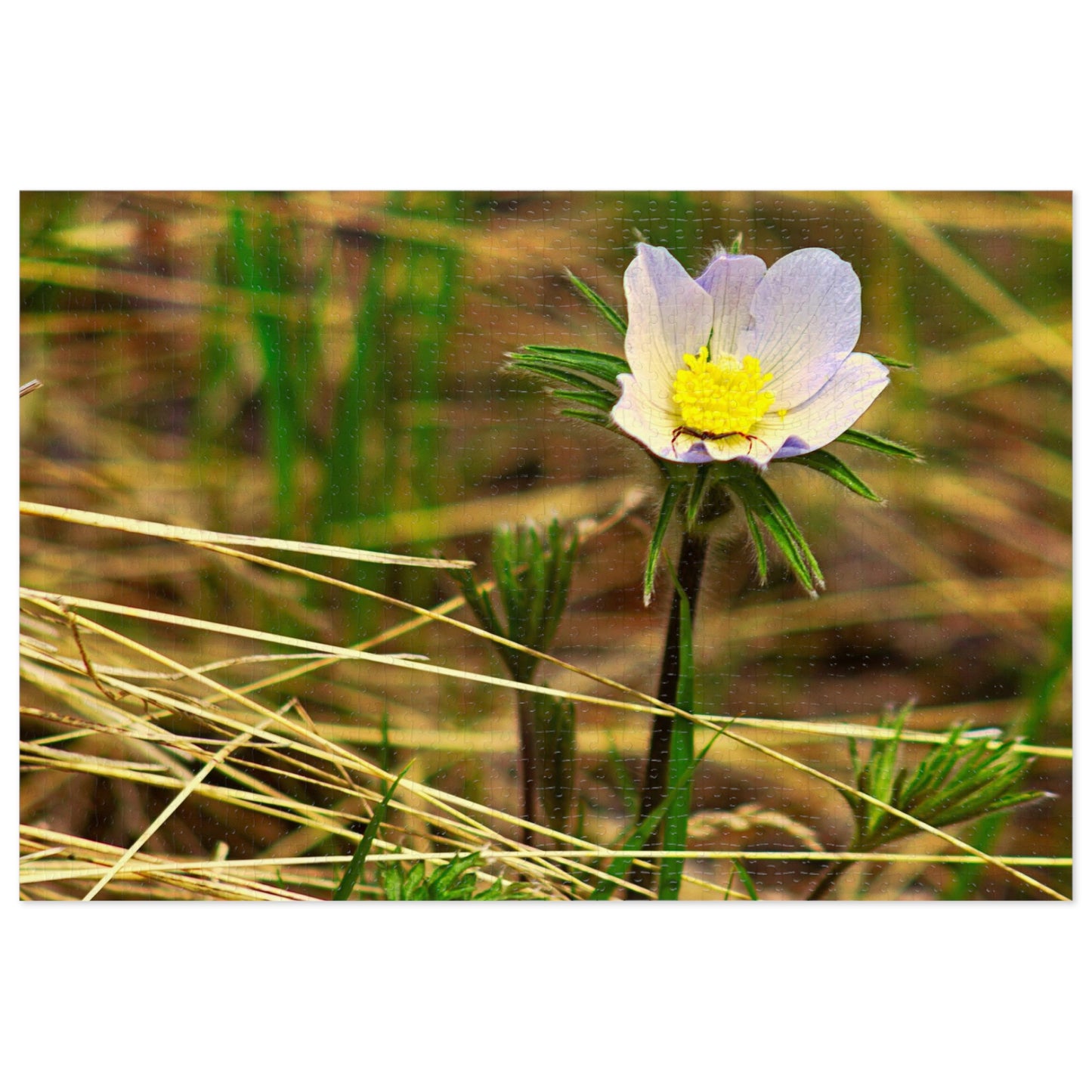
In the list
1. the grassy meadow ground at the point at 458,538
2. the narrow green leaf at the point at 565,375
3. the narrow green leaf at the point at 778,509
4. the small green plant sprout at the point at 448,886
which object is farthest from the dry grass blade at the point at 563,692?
the narrow green leaf at the point at 565,375

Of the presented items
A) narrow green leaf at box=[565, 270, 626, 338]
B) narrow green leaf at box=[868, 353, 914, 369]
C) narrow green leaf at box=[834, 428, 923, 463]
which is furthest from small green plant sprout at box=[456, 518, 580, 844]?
narrow green leaf at box=[868, 353, 914, 369]

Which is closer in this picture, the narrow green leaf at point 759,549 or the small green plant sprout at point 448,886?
the narrow green leaf at point 759,549

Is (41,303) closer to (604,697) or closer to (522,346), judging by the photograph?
(522,346)

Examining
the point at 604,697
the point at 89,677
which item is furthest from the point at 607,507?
the point at 89,677

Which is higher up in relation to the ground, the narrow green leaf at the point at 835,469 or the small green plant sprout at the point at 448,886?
the narrow green leaf at the point at 835,469

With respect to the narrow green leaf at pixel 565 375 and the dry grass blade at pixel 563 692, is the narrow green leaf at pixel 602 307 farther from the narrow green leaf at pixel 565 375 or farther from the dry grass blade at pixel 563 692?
the dry grass blade at pixel 563 692

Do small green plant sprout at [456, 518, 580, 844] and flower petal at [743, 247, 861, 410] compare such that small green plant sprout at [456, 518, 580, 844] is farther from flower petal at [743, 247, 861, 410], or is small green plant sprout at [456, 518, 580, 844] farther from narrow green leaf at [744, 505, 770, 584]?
flower petal at [743, 247, 861, 410]

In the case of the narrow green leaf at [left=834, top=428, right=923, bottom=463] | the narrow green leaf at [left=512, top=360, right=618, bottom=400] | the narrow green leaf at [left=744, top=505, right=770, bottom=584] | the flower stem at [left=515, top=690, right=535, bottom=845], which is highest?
the narrow green leaf at [left=512, top=360, right=618, bottom=400]

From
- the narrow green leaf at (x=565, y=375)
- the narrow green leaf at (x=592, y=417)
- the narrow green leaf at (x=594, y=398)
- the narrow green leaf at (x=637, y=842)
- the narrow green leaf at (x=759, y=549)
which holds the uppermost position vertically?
the narrow green leaf at (x=565, y=375)
